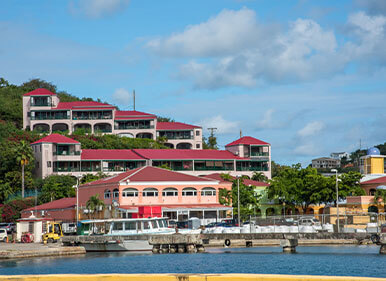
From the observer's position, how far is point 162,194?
287 feet

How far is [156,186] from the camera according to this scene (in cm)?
8688

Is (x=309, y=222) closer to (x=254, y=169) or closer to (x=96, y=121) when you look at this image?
(x=254, y=169)

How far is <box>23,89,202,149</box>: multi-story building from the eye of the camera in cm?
13288

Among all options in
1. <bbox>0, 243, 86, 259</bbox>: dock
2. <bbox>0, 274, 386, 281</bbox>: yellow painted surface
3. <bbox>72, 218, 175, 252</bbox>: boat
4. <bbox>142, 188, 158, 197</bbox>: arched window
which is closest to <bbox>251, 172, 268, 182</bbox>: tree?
<bbox>142, 188, 158, 197</bbox>: arched window

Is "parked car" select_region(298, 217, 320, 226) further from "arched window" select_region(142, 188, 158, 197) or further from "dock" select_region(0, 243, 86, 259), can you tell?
"dock" select_region(0, 243, 86, 259)

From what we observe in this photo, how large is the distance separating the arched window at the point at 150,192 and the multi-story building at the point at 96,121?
163 ft

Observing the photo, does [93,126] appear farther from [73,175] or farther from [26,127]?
[73,175]

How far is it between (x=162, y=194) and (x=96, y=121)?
171 ft

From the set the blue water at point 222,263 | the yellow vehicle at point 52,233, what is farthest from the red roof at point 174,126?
the blue water at point 222,263

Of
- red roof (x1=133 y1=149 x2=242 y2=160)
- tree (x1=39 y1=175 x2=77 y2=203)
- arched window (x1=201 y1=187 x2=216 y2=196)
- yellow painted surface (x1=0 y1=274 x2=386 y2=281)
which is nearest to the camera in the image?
yellow painted surface (x1=0 y1=274 x2=386 y2=281)

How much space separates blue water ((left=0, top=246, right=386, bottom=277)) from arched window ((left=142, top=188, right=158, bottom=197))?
943 inches

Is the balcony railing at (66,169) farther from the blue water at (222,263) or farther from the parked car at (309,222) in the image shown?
the blue water at (222,263)

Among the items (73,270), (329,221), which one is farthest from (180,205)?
(73,270)

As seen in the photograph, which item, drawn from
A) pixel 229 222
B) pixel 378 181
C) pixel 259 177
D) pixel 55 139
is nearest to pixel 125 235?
pixel 229 222
